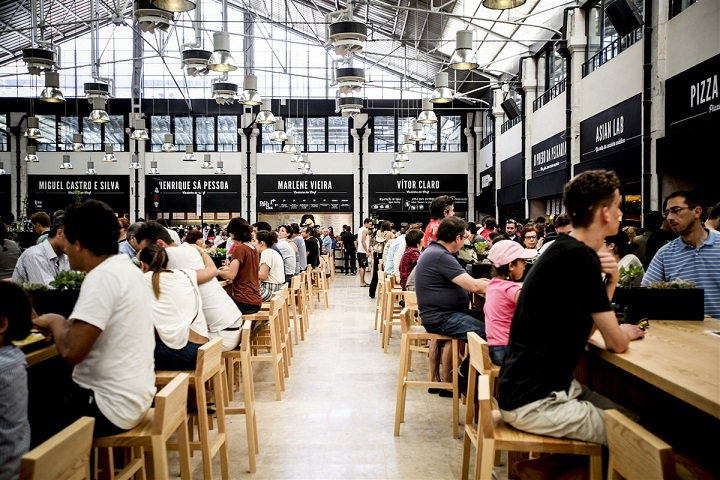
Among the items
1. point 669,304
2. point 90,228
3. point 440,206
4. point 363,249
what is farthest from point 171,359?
point 363,249

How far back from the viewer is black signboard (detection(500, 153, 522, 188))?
16.9 metres

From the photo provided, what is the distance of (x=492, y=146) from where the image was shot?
2011cm

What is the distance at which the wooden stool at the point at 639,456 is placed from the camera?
5.16 ft

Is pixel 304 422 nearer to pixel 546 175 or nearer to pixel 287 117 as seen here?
pixel 546 175

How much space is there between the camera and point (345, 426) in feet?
15.1

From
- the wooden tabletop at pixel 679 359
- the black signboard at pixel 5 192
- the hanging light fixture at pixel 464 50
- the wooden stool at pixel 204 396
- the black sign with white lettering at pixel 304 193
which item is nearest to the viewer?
the wooden tabletop at pixel 679 359

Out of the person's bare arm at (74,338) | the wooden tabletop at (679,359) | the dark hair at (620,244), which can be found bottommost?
the wooden tabletop at (679,359)

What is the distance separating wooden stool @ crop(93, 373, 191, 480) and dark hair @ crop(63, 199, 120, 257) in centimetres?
67

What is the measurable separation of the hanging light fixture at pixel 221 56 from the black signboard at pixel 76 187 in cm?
1749

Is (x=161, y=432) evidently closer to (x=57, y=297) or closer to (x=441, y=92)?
(x=57, y=297)

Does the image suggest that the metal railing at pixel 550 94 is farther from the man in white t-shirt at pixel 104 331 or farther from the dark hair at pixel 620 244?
the man in white t-shirt at pixel 104 331

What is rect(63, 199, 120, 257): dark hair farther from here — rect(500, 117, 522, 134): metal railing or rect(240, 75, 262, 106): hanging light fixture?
rect(500, 117, 522, 134): metal railing

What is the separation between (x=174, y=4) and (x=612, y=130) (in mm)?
8325

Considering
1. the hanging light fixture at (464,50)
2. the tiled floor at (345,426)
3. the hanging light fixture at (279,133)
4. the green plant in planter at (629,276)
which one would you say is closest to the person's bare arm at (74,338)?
the tiled floor at (345,426)
